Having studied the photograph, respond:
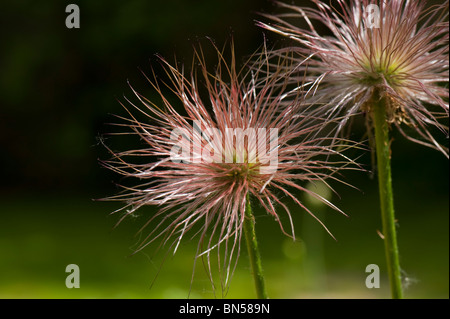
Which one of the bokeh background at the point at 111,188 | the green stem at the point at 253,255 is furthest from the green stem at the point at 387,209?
the bokeh background at the point at 111,188

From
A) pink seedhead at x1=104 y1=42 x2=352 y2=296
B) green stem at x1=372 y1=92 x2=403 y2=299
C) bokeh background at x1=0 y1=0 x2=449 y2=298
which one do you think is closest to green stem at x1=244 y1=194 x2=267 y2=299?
pink seedhead at x1=104 y1=42 x2=352 y2=296

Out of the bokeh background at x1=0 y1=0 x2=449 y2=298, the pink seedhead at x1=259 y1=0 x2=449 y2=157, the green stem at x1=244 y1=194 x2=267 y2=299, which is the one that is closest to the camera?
the green stem at x1=244 y1=194 x2=267 y2=299

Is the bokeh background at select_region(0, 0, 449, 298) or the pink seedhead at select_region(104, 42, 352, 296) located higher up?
the bokeh background at select_region(0, 0, 449, 298)

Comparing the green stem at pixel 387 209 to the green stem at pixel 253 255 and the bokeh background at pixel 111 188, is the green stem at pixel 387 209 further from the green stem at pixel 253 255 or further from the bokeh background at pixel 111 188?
the bokeh background at pixel 111 188

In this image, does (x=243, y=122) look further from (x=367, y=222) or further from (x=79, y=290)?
(x=367, y=222)

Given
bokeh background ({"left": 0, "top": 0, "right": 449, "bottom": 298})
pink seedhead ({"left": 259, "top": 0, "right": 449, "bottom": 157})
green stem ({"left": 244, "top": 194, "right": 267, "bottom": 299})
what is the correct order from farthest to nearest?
bokeh background ({"left": 0, "top": 0, "right": 449, "bottom": 298}) < pink seedhead ({"left": 259, "top": 0, "right": 449, "bottom": 157}) < green stem ({"left": 244, "top": 194, "right": 267, "bottom": 299})

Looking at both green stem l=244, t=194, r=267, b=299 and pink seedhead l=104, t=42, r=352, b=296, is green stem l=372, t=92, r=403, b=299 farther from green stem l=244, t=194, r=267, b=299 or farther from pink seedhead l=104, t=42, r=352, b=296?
green stem l=244, t=194, r=267, b=299
